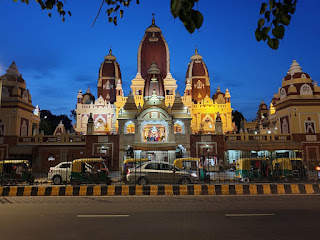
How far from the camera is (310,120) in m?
28.6

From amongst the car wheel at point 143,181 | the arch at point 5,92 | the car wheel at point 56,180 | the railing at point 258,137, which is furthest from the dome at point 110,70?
the car wheel at point 143,181

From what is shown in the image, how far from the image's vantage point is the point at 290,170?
54.7 ft

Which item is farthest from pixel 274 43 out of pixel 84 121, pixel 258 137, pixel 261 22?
pixel 84 121

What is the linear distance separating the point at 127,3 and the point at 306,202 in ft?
29.8

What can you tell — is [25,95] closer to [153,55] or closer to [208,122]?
[153,55]

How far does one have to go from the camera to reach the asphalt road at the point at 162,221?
5500 millimetres

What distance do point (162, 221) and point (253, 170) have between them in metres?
11.7

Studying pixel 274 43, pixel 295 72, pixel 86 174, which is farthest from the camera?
pixel 295 72

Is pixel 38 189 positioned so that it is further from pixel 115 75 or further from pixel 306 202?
pixel 115 75

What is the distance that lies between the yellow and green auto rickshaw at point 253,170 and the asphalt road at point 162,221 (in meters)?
7.45

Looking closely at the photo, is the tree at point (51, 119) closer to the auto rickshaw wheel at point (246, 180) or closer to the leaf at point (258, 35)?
the auto rickshaw wheel at point (246, 180)

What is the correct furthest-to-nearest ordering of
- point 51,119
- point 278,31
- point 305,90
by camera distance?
point 51,119 < point 305,90 < point 278,31

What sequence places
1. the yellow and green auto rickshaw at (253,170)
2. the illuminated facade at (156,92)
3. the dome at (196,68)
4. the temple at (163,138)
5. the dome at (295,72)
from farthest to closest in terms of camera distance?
the dome at (196,68)
the illuminated facade at (156,92)
the dome at (295,72)
the temple at (163,138)
the yellow and green auto rickshaw at (253,170)

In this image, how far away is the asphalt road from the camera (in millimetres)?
5500
